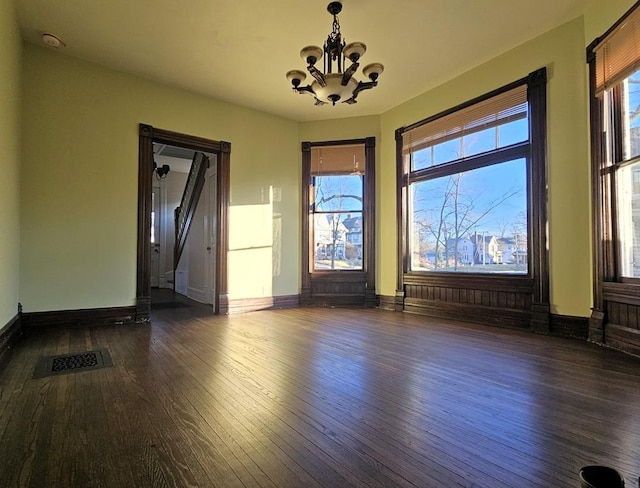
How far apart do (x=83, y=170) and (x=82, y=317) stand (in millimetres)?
1711

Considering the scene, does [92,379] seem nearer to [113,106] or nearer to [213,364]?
[213,364]

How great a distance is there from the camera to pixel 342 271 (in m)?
5.86

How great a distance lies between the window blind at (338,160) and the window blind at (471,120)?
0.77 metres

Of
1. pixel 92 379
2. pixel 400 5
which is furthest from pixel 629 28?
pixel 92 379

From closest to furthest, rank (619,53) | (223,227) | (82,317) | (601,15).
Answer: (619,53) → (601,15) → (82,317) → (223,227)

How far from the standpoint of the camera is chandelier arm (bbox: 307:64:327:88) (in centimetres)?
313

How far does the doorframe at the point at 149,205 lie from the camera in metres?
4.46

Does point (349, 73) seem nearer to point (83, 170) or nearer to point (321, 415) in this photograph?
point (321, 415)

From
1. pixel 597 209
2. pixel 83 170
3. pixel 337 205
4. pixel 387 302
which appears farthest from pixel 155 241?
pixel 597 209

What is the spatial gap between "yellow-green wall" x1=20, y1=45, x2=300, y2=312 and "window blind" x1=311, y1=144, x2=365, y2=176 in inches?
67.3

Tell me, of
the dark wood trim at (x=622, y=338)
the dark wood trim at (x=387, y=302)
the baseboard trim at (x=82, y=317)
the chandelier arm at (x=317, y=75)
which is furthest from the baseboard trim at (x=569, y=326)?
the baseboard trim at (x=82, y=317)

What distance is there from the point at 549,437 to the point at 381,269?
4.13m

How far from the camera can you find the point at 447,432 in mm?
1653

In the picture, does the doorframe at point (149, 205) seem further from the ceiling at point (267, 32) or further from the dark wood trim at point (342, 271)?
the dark wood trim at point (342, 271)
